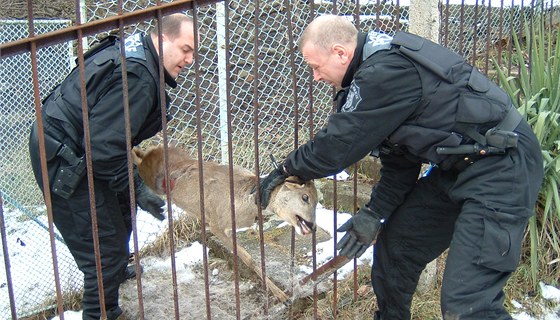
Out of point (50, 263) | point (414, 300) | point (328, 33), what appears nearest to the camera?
point (328, 33)

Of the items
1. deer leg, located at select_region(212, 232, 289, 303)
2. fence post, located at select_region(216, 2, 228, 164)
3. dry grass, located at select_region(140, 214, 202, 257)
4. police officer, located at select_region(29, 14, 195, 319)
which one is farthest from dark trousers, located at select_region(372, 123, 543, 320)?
fence post, located at select_region(216, 2, 228, 164)

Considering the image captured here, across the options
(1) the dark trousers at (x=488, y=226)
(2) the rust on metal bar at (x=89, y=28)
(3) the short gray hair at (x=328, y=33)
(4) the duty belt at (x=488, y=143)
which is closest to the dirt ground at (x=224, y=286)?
(1) the dark trousers at (x=488, y=226)

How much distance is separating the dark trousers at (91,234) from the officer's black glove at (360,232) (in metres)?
1.52

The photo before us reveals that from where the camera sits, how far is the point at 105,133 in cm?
353

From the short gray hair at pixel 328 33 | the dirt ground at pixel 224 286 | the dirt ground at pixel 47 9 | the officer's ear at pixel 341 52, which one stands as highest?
the short gray hair at pixel 328 33

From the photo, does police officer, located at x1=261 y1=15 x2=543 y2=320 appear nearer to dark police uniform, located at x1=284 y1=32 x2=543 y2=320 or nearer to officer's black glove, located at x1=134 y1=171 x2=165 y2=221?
dark police uniform, located at x1=284 y1=32 x2=543 y2=320

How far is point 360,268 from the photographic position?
4875 millimetres

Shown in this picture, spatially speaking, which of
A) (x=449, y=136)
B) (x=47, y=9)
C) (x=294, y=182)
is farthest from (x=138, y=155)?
(x=47, y=9)

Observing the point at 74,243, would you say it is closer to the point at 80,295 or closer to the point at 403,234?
the point at 80,295

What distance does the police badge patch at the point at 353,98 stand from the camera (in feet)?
9.91

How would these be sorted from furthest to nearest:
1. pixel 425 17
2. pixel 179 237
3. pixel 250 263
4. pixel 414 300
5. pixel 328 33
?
pixel 179 237
pixel 250 263
pixel 414 300
pixel 425 17
pixel 328 33

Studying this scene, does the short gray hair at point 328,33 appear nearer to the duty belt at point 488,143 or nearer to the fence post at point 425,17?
the duty belt at point 488,143

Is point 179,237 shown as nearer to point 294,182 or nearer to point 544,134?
point 294,182

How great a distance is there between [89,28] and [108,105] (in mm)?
797
